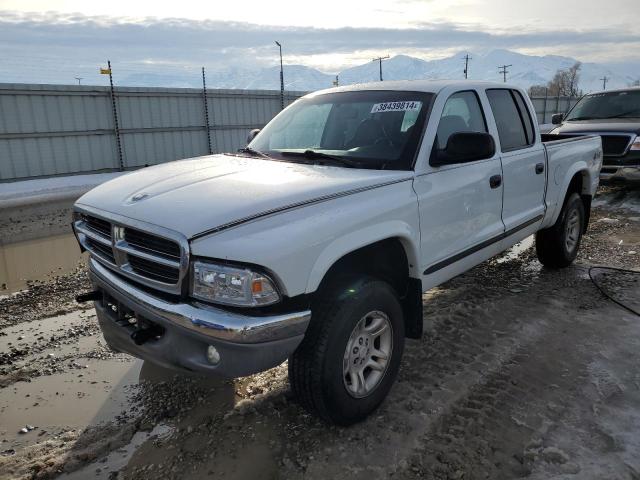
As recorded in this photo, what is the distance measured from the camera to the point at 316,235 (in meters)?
2.50

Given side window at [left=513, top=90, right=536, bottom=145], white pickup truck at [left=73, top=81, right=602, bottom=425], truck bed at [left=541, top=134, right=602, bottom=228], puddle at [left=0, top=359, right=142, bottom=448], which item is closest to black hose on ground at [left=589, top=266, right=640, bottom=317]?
truck bed at [left=541, top=134, right=602, bottom=228]

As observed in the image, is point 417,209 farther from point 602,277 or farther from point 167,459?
point 602,277

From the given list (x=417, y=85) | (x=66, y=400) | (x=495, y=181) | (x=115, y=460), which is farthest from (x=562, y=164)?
(x=66, y=400)

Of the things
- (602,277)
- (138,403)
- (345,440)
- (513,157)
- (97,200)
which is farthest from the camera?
(602,277)

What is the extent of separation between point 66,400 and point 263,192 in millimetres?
1910

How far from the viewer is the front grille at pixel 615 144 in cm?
907

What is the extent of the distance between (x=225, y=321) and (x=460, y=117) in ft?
8.17

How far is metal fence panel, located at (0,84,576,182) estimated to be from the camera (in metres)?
12.2

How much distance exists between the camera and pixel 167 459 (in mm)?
2721

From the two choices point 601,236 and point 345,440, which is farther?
point 601,236

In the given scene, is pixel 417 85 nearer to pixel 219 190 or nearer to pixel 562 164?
pixel 219 190

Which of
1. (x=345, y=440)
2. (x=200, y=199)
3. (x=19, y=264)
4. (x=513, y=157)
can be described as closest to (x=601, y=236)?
(x=513, y=157)

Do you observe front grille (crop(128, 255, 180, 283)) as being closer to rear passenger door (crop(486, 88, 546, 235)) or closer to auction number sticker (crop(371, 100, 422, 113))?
auction number sticker (crop(371, 100, 422, 113))

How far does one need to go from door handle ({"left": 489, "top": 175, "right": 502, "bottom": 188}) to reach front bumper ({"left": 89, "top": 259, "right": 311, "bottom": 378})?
2114mm
